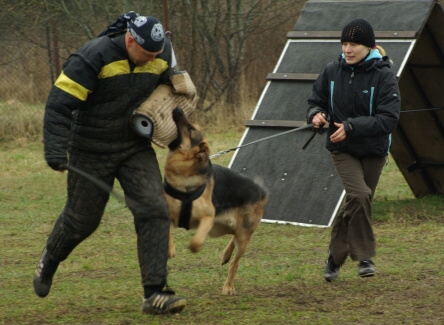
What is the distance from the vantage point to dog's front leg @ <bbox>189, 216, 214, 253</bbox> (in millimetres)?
4723

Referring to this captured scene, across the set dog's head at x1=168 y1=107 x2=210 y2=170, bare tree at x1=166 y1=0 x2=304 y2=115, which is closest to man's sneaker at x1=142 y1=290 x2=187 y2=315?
dog's head at x1=168 y1=107 x2=210 y2=170

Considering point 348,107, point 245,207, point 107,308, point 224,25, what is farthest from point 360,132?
point 224,25

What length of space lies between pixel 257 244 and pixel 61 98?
3051 mm

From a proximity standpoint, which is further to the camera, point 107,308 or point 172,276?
point 172,276

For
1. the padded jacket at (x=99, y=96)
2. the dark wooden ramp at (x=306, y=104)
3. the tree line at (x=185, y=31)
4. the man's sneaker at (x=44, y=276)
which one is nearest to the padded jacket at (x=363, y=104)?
the padded jacket at (x=99, y=96)

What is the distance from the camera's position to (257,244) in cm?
682

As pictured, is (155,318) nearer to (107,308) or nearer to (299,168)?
(107,308)

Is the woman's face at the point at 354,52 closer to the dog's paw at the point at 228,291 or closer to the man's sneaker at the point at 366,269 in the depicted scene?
the man's sneaker at the point at 366,269

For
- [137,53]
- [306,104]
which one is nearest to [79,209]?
[137,53]

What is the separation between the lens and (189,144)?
15.6 feet

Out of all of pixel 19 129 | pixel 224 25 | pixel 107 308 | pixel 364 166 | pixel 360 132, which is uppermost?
pixel 360 132

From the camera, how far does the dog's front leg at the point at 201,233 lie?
4723mm

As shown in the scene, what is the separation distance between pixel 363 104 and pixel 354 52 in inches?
13.1

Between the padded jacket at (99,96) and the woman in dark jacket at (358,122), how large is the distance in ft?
4.10
